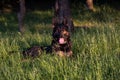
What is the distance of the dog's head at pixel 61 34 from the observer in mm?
8094

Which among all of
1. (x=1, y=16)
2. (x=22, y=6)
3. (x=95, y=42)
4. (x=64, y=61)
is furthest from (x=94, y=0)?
(x=64, y=61)

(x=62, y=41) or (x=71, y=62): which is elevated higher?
(x=62, y=41)

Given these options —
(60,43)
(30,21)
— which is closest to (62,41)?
(60,43)

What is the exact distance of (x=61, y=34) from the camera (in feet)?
26.6

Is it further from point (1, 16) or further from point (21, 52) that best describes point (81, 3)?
point (21, 52)

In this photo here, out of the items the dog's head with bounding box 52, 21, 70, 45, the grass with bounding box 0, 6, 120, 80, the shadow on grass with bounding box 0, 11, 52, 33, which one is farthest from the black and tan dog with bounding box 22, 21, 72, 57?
the shadow on grass with bounding box 0, 11, 52, 33

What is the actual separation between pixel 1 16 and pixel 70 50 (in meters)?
13.4

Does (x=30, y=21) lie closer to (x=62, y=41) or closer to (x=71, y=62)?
(x=62, y=41)

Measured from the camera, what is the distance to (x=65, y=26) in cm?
816

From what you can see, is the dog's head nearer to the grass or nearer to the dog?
the dog

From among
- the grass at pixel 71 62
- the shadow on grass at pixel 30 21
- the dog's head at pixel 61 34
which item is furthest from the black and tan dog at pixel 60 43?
the shadow on grass at pixel 30 21

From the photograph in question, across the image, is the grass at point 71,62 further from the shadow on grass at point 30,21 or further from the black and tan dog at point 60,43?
the shadow on grass at point 30,21

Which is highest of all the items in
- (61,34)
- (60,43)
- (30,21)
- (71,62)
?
(61,34)

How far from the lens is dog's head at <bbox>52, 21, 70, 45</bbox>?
809cm
